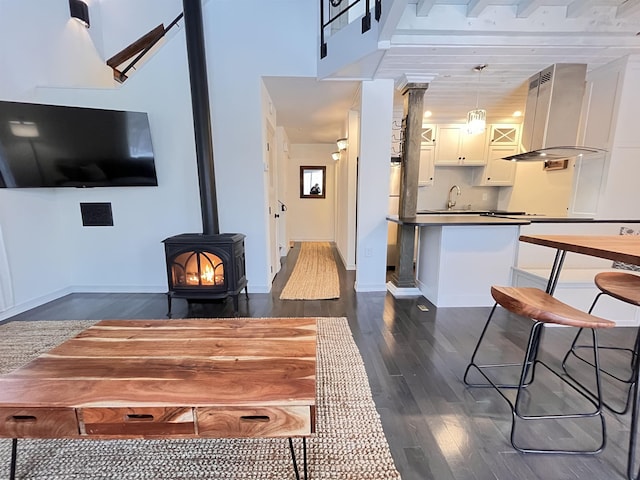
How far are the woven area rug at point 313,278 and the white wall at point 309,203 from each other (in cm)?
142

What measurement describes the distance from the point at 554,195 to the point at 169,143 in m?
→ 5.29

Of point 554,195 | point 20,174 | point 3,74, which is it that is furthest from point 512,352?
point 3,74

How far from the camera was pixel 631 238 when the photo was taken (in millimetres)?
1594

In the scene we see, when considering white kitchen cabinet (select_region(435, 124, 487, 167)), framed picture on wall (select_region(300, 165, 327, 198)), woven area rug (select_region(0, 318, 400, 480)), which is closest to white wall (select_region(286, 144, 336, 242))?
framed picture on wall (select_region(300, 165, 327, 198))

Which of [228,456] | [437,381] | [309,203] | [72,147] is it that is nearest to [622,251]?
[437,381]

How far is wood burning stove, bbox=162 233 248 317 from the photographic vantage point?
9.09ft

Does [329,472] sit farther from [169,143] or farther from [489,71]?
[489,71]

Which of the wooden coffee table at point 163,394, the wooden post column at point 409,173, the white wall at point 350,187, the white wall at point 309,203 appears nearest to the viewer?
the wooden coffee table at point 163,394

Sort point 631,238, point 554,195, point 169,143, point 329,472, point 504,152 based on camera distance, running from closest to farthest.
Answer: point 329,472, point 631,238, point 169,143, point 554,195, point 504,152

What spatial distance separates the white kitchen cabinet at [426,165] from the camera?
4.71m

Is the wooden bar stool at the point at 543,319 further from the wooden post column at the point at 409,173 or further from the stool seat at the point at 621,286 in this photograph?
the wooden post column at the point at 409,173

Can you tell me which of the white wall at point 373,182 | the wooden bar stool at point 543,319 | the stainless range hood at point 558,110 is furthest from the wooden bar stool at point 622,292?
the white wall at point 373,182

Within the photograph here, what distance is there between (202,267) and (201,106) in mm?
1622

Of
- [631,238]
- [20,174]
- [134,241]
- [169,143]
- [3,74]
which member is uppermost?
[3,74]
